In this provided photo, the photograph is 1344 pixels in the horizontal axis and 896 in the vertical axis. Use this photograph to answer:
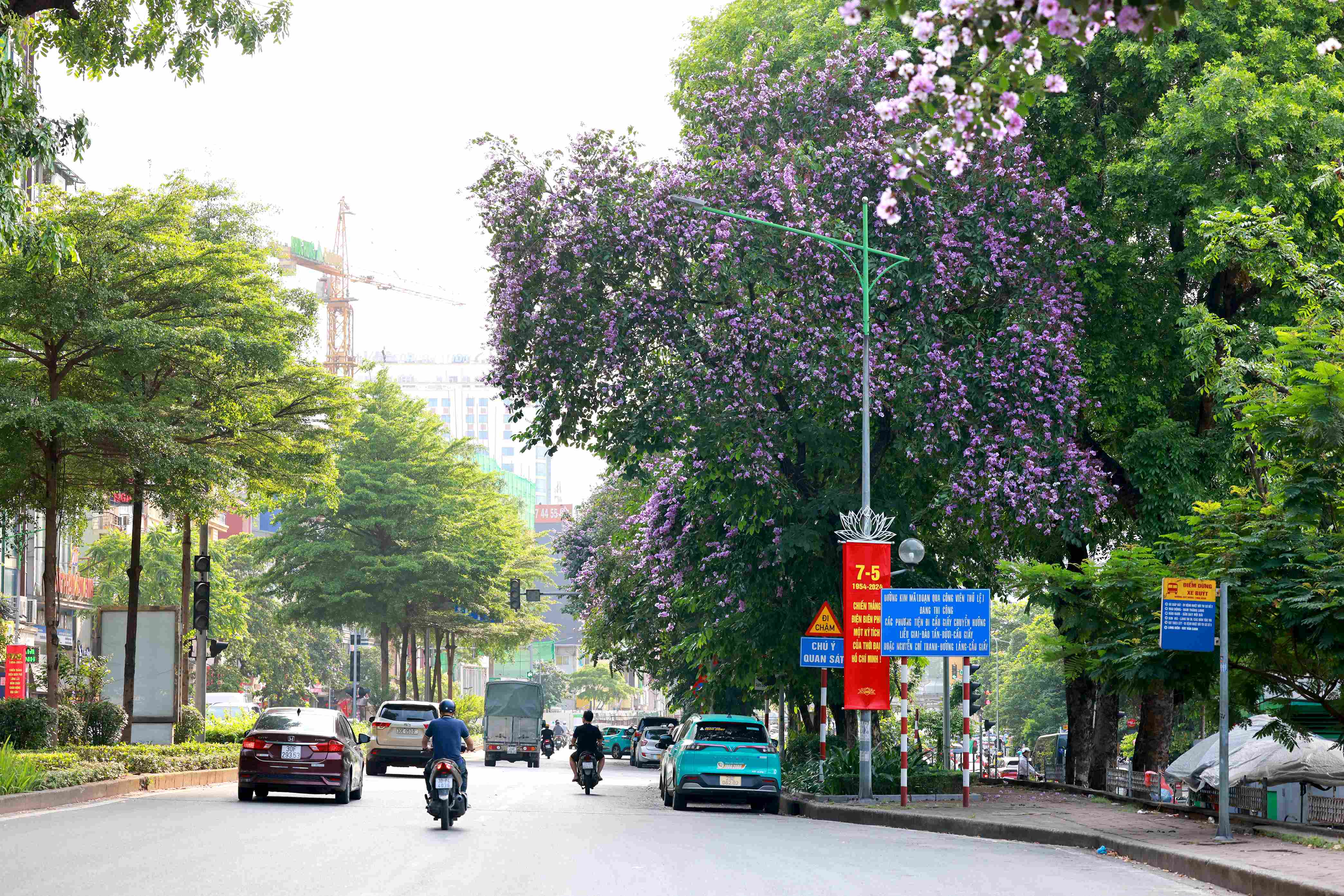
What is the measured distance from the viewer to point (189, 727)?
36312 millimetres

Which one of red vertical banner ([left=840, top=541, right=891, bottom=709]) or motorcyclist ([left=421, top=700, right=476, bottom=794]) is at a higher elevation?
red vertical banner ([left=840, top=541, right=891, bottom=709])

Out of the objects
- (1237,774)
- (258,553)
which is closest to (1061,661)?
(1237,774)

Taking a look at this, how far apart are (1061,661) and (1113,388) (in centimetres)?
820

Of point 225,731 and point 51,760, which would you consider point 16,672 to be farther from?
point 51,760

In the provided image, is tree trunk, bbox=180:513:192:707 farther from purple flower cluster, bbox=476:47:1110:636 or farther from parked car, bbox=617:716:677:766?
parked car, bbox=617:716:677:766

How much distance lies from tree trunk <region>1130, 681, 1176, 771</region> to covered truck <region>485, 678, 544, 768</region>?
35.1m

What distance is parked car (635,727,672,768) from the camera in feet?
207

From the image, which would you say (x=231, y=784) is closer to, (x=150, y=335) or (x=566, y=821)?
(x=150, y=335)

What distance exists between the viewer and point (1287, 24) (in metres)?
26.1

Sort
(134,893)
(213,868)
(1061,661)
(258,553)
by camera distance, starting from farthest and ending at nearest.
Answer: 1. (258,553)
2. (1061,661)
3. (213,868)
4. (134,893)

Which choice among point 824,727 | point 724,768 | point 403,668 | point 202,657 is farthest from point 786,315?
point 403,668

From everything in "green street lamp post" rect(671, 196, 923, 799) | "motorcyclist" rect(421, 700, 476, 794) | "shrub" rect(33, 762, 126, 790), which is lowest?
"shrub" rect(33, 762, 126, 790)

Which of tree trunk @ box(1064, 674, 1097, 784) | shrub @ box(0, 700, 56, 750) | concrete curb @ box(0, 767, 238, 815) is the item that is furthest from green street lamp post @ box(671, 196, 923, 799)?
shrub @ box(0, 700, 56, 750)

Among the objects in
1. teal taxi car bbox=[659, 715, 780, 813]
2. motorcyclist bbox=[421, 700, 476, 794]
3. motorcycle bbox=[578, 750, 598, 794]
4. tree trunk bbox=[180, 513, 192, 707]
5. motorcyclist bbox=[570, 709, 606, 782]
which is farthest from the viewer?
tree trunk bbox=[180, 513, 192, 707]
